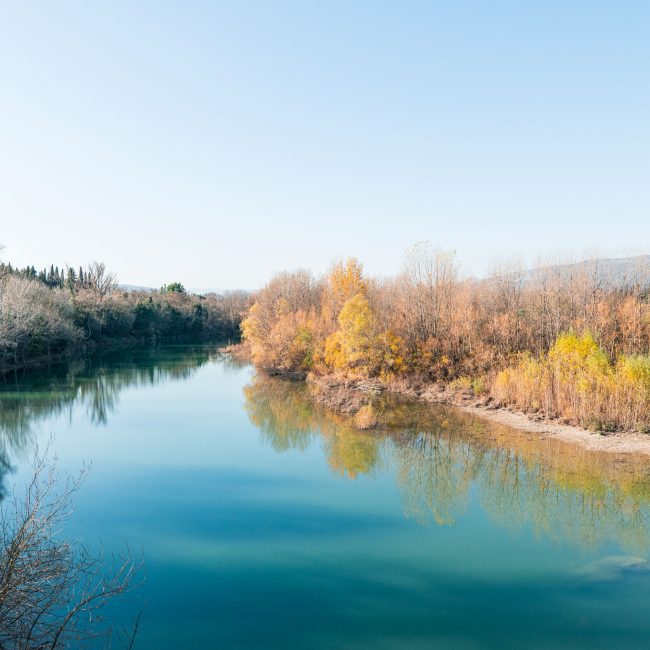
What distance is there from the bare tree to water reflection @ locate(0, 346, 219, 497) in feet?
21.0

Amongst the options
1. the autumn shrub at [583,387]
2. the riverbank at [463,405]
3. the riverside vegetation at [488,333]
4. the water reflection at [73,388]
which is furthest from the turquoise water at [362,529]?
the riverside vegetation at [488,333]

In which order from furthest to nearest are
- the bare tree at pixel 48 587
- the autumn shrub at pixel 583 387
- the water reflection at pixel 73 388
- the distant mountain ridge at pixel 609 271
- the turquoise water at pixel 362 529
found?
the distant mountain ridge at pixel 609 271 → the water reflection at pixel 73 388 → the autumn shrub at pixel 583 387 → the turquoise water at pixel 362 529 → the bare tree at pixel 48 587

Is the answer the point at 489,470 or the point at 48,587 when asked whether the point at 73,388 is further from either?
the point at 489,470

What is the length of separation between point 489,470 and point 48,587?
1276 centimetres

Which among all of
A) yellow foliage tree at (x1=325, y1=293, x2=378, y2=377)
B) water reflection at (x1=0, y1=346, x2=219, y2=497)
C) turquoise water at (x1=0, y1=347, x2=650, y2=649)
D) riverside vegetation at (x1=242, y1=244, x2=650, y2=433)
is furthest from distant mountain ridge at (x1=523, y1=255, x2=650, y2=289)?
water reflection at (x1=0, y1=346, x2=219, y2=497)

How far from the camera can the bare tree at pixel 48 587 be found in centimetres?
625

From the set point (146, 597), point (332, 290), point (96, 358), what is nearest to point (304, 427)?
point (146, 597)

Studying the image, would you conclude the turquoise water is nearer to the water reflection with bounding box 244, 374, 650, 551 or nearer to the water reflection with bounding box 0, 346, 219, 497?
the water reflection with bounding box 244, 374, 650, 551

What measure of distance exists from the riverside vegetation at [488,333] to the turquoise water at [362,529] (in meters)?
4.47

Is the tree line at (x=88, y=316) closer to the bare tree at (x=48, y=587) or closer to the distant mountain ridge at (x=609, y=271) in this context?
the bare tree at (x=48, y=587)

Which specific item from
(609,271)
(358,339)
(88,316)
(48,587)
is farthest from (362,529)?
(88,316)

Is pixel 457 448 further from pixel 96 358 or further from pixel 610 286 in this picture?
pixel 96 358

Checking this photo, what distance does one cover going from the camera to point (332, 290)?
41594mm

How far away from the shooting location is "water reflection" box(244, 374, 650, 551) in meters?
12.5
